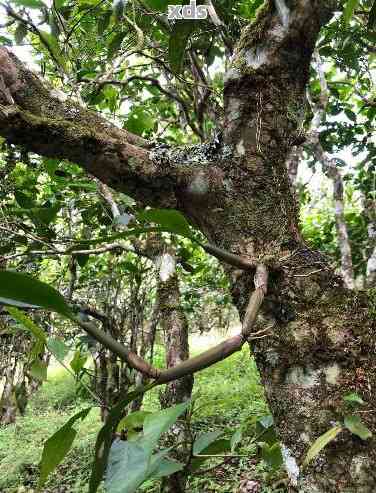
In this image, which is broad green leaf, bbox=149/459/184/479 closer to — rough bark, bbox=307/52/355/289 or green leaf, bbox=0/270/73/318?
green leaf, bbox=0/270/73/318

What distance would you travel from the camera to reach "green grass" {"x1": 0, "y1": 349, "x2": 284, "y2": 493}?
2.24m

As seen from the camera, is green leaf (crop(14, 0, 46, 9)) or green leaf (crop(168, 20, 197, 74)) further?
green leaf (crop(14, 0, 46, 9))

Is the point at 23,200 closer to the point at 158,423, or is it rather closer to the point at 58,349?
the point at 58,349

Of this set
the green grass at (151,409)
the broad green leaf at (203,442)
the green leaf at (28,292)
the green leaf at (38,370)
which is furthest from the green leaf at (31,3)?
the green grass at (151,409)

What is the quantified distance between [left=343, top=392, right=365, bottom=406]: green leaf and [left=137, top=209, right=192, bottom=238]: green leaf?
1.14 feet

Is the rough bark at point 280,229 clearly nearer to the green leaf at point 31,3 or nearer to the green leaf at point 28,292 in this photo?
the green leaf at point 28,292

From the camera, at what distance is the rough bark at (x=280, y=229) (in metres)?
0.67

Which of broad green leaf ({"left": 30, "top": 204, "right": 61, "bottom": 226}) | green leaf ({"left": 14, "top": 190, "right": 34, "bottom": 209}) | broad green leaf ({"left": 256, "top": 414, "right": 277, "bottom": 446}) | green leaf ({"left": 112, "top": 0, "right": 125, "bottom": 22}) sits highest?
green leaf ({"left": 112, "top": 0, "right": 125, "bottom": 22})

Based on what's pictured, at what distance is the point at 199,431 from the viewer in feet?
9.06

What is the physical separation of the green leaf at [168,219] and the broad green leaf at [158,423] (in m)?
0.20

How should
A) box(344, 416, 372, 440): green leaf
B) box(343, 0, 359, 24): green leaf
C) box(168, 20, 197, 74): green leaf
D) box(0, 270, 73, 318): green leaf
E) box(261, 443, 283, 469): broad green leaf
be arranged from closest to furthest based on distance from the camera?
box(0, 270, 73, 318): green leaf, box(344, 416, 372, 440): green leaf, box(343, 0, 359, 24): green leaf, box(168, 20, 197, 74): green leaf, box(261, 443, 283, 469): broad green leaf

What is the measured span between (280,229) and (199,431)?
230 cm

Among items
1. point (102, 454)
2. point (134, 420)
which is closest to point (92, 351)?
point (134, 420)

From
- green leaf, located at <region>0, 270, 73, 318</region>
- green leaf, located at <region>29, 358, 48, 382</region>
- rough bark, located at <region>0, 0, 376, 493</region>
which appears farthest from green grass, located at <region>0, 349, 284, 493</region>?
green leaf, located at <region>0, 270, 73, 318</region>
